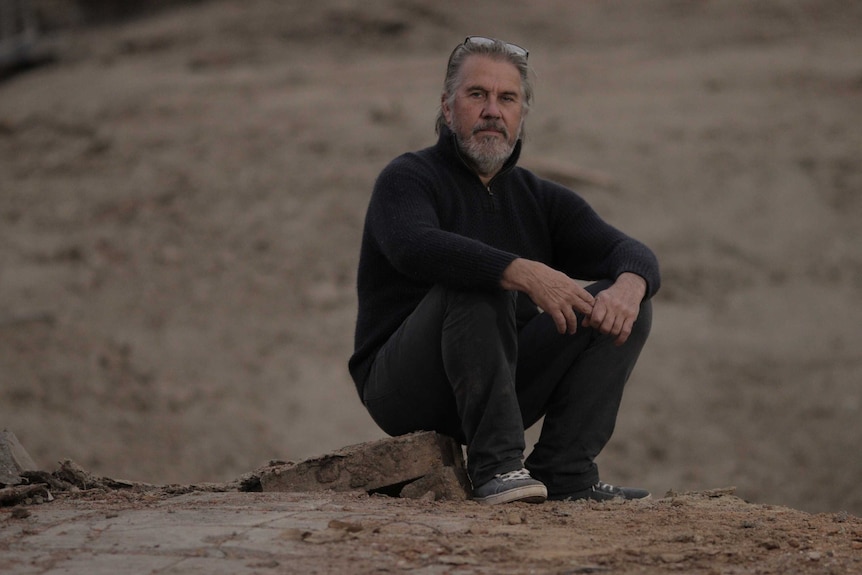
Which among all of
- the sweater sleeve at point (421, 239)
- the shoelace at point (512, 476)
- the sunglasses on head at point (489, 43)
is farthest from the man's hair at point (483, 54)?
the shoelace at point (512, 476)

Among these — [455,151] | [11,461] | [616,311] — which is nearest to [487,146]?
[455,151]

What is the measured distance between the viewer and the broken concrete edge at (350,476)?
4.23m

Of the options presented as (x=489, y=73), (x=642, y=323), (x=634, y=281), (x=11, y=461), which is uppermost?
(x=489, y=73)

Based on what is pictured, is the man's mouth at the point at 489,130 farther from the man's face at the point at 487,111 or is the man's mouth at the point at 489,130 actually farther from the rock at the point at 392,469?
the rock at the point at 392,469

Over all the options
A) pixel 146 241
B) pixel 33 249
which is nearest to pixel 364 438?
pixel 146 241

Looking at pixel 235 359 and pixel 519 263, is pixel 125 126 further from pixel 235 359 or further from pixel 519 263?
pixel 519 263

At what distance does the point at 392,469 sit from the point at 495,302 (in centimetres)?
72

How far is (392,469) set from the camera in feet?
14.1

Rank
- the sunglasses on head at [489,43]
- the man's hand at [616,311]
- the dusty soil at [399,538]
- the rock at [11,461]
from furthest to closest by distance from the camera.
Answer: the sunglasses on head at [489,43], the rock at [11,461], the man's hand at [616,311], the dusty soil at [399,538]

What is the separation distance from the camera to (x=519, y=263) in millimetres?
3996

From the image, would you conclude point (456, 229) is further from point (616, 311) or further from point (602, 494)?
point (602, 494)

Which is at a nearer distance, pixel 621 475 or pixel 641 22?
pixel 621 475

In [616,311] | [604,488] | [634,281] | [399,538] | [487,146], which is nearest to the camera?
[399,538]

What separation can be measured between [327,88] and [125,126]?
8.44ft
